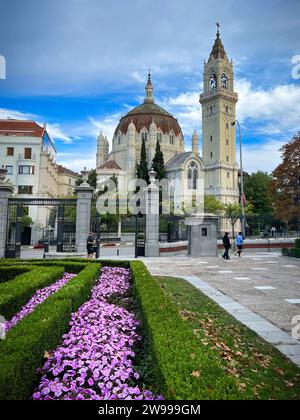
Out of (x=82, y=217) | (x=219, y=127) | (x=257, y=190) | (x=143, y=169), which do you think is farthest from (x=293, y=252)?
(x=219, y=127)

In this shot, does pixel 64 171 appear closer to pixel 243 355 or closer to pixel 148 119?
pixel 148 119

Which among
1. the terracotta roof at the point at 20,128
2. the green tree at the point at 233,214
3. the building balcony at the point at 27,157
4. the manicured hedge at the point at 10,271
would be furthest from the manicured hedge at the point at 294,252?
the terracotta roof at the point at 20,128

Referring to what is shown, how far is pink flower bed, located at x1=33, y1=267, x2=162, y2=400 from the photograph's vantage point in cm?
346

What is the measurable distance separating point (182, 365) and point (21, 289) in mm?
4785

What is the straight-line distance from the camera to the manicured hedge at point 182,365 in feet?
9.26

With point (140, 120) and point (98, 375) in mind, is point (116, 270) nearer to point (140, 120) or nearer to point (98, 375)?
point (98, 375)

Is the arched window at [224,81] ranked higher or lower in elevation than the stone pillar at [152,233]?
higher

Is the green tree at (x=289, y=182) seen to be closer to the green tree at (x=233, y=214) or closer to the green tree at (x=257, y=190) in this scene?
the green tree at (x=233, y=214)

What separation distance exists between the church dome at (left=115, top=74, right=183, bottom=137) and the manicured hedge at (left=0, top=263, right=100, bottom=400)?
81.2 metres

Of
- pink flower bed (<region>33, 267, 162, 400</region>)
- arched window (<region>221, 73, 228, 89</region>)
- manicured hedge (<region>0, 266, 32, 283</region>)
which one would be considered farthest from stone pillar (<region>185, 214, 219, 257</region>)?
arched window (<region>221, 73, 228, 89</region>)

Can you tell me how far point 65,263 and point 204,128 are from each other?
75.4 m

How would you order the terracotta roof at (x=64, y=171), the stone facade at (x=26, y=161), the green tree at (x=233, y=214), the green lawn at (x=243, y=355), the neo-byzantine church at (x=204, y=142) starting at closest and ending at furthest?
the green lawn at (x=243, y=355)
the green tree at (x=233, y=214)
the stone facade at (x=26, y=161)
the neo-byzantine church at (x=204, y=142)
the terracotta roof at (x=64, y=171)

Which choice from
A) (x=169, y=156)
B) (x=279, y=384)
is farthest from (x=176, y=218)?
(x=169, y=156)

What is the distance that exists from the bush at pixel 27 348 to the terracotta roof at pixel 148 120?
81.6 m
